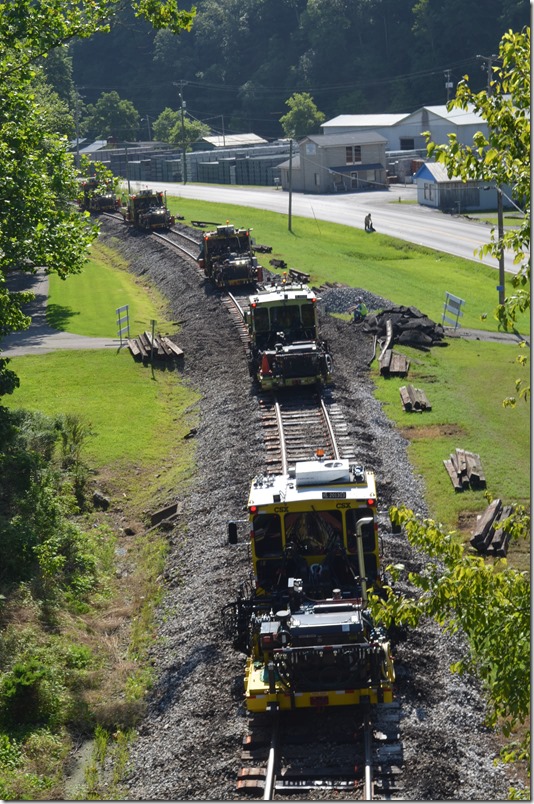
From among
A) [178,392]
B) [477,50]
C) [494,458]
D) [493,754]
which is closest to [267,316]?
[178,392]

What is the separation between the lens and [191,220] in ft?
236

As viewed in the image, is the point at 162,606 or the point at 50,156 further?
the point at 50,156

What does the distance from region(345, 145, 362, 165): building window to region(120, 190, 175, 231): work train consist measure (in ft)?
104

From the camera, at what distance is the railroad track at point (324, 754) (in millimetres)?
12625

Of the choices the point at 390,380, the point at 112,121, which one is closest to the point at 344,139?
the point at 112,121

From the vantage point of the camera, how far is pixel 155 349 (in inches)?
1524

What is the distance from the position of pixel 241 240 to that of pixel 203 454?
23.3 metres

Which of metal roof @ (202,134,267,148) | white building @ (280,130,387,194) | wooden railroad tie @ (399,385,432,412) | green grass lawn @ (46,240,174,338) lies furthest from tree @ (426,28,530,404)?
metal roof @ (202,134,267,148)

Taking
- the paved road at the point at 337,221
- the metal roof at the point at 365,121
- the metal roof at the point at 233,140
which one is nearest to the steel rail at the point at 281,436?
the paved road at the point at 337,221

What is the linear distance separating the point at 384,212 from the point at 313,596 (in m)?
67.1

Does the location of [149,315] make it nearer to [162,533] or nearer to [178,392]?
[178,392]

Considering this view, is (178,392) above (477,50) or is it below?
below

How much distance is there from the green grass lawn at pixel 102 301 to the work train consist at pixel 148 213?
4.53 m

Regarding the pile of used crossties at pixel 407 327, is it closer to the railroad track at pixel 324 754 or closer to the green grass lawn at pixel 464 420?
the green grass lawn at pixel 464 420
